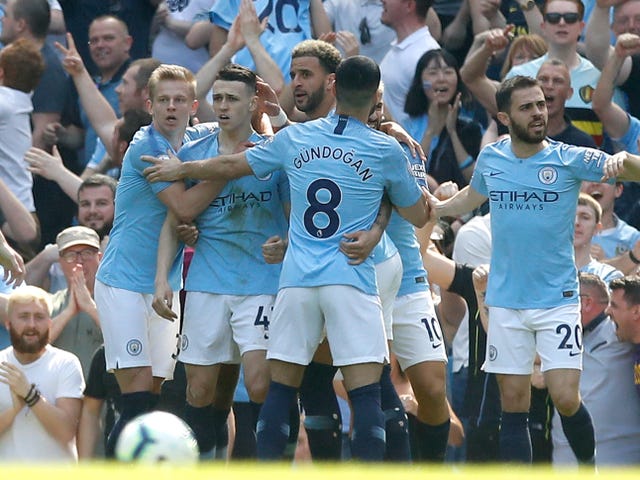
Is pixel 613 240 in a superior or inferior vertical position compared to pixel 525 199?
inferior

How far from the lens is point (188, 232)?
31.7 feet

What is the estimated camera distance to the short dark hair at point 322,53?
998 centimetres

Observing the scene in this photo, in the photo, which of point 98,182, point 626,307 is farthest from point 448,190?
point 98,182

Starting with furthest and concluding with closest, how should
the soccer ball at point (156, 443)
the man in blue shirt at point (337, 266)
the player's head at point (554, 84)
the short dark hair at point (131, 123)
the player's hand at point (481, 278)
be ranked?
the player's head at point (554, 84) → the short dark hair at point (131, 123) → the player's hand at point (481, 278) → the man in blue shirt at point (337, 266) → the soccer ball at point (156, 443)

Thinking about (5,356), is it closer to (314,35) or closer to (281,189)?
(281,189)

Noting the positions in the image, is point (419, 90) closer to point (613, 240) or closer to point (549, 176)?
point (613, 240)

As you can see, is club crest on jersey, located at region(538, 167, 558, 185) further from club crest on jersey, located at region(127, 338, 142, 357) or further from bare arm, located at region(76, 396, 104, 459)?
bare arm, located at region(76, 396, 104, 459)

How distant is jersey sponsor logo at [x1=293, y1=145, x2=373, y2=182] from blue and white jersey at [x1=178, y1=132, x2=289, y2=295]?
65 centimetres

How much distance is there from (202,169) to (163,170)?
0.28 metres

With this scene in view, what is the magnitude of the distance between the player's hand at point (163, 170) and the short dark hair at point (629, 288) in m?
3.36

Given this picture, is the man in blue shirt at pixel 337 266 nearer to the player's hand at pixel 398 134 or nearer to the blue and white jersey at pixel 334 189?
the blue and white jersey at pixel 334 189

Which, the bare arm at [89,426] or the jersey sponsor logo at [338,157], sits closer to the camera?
the jersey sponsor logo at [338,157]

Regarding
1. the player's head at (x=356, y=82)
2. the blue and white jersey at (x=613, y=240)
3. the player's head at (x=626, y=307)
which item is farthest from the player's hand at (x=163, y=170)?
the blue and white jersey at (x=613, y=240)

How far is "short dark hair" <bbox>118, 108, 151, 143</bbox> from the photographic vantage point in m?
12.5
